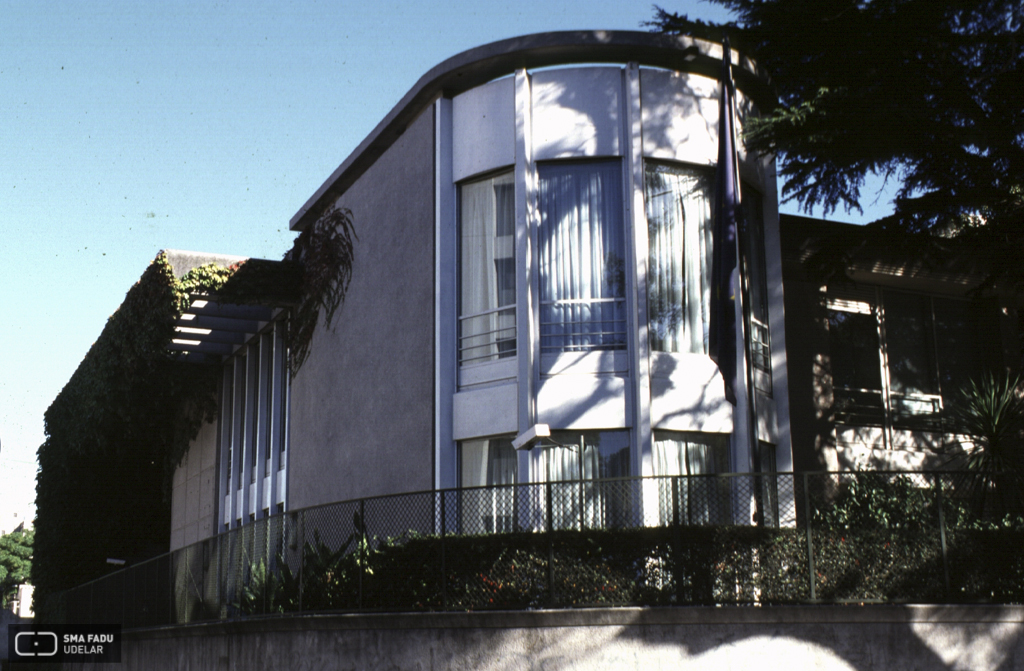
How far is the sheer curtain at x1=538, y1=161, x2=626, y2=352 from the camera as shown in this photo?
52.2ft

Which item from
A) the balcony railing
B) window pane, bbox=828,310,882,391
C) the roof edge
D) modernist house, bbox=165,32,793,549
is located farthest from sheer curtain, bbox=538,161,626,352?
window pane, bbox=828,310,882,391

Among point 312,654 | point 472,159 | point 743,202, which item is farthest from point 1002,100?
point 312,654

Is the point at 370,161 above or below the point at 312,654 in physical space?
above

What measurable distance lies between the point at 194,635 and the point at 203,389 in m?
13.3

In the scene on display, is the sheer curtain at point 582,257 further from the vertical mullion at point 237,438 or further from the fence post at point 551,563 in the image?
the vertical mullion at point 237,438

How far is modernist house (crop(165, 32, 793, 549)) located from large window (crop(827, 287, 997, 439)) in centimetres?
461

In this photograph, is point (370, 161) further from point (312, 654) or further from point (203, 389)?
point (203, 389)

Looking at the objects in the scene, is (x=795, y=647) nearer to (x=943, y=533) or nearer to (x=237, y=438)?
(x=943, y=533)

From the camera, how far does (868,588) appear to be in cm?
1203

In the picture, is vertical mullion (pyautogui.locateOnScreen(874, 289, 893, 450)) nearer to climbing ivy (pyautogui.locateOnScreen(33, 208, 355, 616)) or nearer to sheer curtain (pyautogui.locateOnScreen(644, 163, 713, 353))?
sheer curtain (pyautogui.locateOnScreen(644, 163, 713, 353))

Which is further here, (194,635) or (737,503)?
(194,635)

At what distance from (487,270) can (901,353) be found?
32.6ft

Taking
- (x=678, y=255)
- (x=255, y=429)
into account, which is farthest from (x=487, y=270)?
(x=255, y=429)

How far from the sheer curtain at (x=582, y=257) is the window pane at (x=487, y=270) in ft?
1.82
